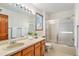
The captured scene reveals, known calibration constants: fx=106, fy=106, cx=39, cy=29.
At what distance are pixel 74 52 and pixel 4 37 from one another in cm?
114

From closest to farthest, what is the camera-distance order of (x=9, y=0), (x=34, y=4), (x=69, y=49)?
1. (x=9, y=0)
2. (x=34, y=4)
3. (x=69, y=49)

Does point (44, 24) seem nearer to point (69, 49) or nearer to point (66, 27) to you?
point (66, 27)

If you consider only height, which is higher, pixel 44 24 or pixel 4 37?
pixel 44 24

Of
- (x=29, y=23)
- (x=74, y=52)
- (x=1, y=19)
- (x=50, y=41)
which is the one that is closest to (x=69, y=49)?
(x=74, y=52)

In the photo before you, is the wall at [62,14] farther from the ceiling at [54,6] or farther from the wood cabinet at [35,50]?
the wood cabinet at [35,50]

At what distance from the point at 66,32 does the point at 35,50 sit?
618 mm

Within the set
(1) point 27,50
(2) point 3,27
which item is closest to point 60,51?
(1) point 27,50

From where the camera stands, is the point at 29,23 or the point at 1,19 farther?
the point at 29,23

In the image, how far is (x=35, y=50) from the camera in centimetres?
187

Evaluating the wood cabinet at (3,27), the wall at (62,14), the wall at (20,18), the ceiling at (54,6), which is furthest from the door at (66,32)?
the wood cabinet at (3,27)

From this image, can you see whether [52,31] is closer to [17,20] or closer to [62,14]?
[62,14]

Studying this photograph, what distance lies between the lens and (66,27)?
→ 68.4 inches

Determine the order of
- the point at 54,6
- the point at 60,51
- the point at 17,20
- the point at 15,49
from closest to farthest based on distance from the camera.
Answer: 1. the point at 15,49
2. the point at 54,6
3. the point at 60,51
4. the point at 17,20

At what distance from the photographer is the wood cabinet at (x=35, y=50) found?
1641 mm
